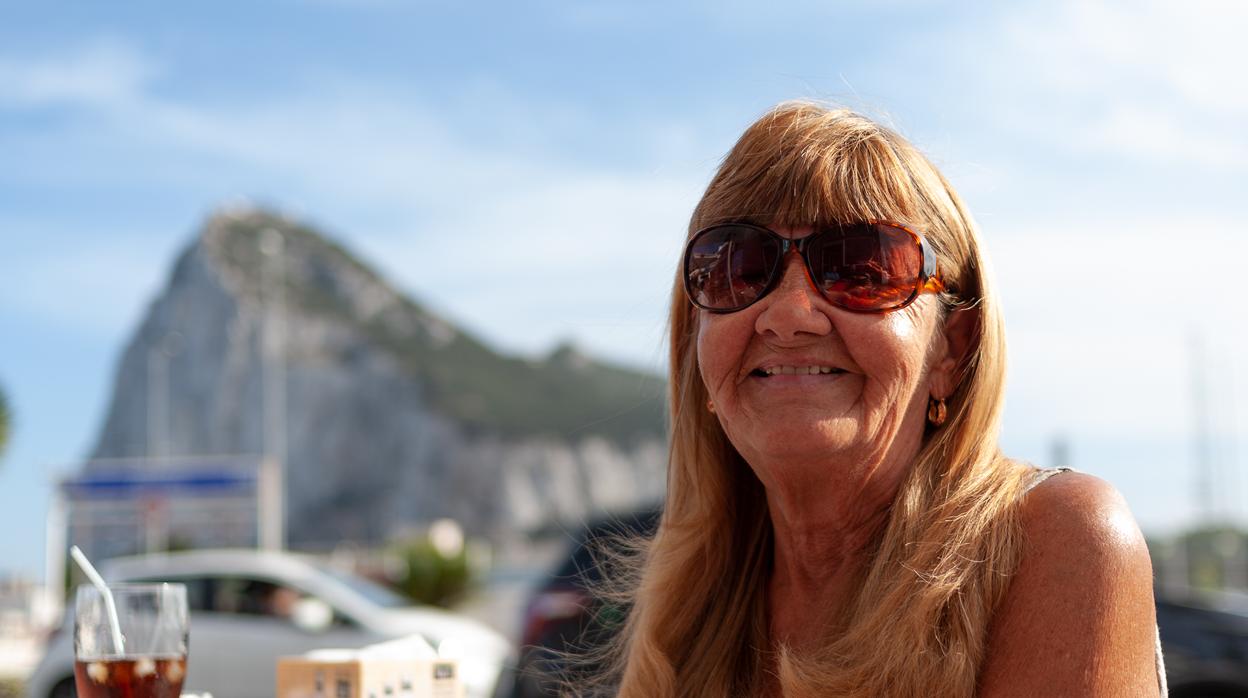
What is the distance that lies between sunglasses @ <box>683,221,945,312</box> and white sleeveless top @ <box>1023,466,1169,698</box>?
29cm

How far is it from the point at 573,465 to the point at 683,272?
11994 cm

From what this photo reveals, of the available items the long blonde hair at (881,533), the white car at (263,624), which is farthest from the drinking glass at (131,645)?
the white car at (263,624)

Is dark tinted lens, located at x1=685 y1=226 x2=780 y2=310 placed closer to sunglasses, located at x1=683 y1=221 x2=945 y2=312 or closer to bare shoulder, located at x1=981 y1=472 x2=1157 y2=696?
sunglasses, located at x1=683 y1=221 x2=945 y2=312

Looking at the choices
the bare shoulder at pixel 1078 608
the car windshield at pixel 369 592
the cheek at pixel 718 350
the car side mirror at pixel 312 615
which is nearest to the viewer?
the bare shoulder at pixel 1078 608

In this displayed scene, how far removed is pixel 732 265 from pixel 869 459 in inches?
13.3

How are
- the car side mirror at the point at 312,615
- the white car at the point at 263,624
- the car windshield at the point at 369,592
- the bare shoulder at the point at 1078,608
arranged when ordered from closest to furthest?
the bare shoulder at the point at 1078,608 < the white car at the point at 263,624 < the car side mirror at the point at 312,615 < the car windshield at the point at 369,592

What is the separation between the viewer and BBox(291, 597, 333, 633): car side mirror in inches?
429

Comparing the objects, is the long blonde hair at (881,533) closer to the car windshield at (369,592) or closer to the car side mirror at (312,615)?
the car side mirror at (312,615)

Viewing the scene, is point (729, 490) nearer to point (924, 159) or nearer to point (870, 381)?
point (870, 381)

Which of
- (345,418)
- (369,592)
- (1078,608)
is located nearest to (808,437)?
(1078,608)

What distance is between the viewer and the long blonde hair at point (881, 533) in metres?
1.67

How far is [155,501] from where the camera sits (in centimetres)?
3600

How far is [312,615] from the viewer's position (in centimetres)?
1101

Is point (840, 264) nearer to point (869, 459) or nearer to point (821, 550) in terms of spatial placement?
point (869, 459)
